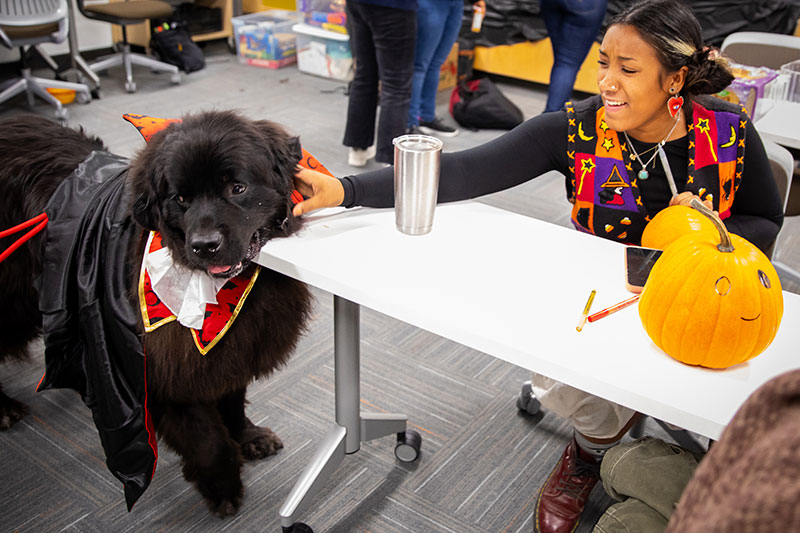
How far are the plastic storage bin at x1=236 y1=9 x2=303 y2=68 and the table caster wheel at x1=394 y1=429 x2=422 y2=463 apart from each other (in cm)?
465

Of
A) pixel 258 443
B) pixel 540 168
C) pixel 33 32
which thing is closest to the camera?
pixel 540 168

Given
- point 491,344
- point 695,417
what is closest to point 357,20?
point 491,344

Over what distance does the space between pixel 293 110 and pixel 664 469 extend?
4.02 m

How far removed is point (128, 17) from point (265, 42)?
1.22 metres

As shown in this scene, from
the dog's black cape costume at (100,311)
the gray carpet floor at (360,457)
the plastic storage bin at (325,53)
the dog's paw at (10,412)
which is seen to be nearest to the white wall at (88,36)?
the plastic storage bin at (325,53)

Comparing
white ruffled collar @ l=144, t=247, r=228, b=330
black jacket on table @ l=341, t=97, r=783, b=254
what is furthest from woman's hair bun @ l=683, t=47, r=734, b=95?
white ruffled collar @ l=144, t=247, r=228, b=330

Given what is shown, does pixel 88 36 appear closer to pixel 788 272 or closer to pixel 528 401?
pixel 528 401

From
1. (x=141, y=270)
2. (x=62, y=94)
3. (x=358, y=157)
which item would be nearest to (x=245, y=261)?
(x=141, y=270)

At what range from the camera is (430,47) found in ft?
13.0

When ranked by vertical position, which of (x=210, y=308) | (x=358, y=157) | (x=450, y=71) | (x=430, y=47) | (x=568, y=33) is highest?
(x=568, y=33)

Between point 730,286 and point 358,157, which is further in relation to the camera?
point 358,157

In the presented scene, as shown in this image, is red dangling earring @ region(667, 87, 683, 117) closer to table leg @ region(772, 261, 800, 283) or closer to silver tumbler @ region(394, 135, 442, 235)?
silver tumbler @ region(394, 135, 442, 235)

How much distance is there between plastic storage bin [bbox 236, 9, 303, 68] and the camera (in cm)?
580

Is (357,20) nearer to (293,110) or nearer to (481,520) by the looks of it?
(293,110)
